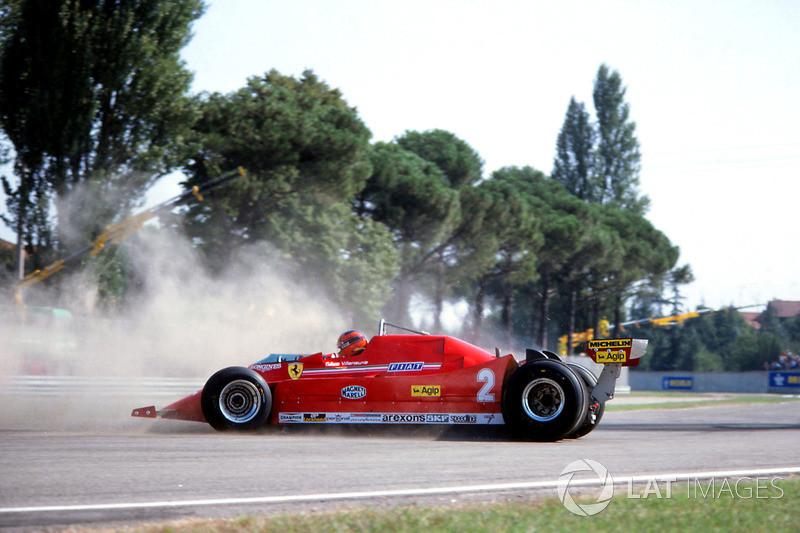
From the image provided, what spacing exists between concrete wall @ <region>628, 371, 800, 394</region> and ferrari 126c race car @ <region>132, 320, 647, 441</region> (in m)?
54.2

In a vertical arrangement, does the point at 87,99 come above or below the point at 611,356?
above

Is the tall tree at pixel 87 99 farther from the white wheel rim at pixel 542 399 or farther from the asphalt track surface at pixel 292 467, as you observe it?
the white wheel rim at pixel 542 399

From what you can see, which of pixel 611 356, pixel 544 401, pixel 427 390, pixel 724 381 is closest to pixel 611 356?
pixel 611 356

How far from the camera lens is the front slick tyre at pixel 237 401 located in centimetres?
910

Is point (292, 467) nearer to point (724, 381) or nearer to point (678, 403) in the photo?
point (678, 403)

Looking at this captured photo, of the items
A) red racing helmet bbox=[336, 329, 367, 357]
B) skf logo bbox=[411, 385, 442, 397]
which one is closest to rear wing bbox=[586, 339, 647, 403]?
skf logo bbox=[411, 385, 442, 397]

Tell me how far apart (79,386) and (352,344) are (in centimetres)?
872

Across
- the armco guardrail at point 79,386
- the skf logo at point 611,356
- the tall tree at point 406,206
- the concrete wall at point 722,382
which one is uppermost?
the tall tree at point 406,206

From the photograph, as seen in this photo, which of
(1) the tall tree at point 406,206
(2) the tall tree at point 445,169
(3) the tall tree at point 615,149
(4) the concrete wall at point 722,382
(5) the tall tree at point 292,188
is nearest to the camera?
(5) the tall tree at point 292,188

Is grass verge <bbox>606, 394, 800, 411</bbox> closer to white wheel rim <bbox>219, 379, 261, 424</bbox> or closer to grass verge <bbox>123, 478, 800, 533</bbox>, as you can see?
white wheel rim <bbox>219, 379, 261, 424</bbox>

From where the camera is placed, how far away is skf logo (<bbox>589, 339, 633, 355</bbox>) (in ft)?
27.4

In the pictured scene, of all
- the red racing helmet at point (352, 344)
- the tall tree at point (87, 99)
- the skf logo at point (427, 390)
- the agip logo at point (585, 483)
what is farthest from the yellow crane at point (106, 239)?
the agip logo at point (585, 483)

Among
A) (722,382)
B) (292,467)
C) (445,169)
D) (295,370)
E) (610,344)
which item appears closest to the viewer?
(292,467)

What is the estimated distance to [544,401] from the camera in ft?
27.3
